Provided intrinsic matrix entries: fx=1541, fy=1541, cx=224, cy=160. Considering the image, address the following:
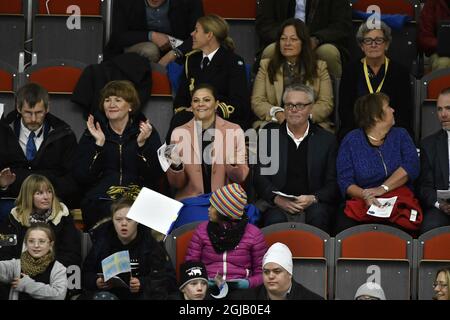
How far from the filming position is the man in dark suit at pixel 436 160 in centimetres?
1042

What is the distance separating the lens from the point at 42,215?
997cm

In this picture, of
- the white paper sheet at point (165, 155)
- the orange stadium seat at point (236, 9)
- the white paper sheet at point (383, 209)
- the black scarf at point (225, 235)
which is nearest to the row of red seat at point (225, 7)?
the orange stadium seat at point (236, 9)

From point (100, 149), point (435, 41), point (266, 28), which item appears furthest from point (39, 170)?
point (435, 41)

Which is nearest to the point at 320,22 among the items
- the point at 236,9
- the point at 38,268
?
the point at 236,9

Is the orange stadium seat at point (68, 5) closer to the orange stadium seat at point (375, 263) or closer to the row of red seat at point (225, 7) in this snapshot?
the row of red seat at point (225, 7)

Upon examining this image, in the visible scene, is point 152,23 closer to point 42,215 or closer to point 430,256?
point 42,215

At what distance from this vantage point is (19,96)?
10.6 meters

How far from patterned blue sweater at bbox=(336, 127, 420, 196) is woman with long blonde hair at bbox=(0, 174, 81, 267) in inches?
74.6

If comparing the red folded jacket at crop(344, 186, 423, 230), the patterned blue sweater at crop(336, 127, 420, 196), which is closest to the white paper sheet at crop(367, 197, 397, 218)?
the red folded jacket at crop(344, 186, 423, 230)

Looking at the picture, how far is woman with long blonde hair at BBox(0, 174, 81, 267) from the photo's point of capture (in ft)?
32.4

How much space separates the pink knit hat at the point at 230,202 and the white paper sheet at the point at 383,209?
90 cm

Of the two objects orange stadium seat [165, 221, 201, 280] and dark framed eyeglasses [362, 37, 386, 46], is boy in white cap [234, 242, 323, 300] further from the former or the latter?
dark framed eyeglasses [362, 37, 386, 46]

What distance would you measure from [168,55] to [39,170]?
5.17ft

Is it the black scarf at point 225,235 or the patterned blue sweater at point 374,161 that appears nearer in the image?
the black scarf at point 225,235
